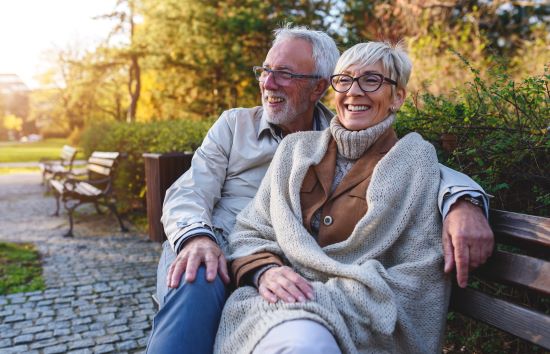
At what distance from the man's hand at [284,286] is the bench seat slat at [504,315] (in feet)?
2.23

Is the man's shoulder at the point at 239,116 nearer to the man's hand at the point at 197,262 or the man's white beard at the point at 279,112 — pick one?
the man's white beard at the point at 279,112

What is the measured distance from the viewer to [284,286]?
190 centimetres

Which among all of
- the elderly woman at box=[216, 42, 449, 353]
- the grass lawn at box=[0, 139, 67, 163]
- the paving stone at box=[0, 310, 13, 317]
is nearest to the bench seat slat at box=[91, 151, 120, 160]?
the paving stone at box=[0, 310, 13, 317]

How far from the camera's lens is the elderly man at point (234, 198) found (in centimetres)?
189

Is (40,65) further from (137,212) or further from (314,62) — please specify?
(314,62)

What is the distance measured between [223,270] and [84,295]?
3.19m

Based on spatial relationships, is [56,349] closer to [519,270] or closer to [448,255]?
[448,255]

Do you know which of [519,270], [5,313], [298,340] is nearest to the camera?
[298,340]

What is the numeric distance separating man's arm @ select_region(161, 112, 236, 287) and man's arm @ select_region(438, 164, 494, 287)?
A: 980mm

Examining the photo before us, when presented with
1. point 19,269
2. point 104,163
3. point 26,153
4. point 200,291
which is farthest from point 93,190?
point 26,153

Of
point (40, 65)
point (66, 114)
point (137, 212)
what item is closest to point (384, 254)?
point (137, 212)

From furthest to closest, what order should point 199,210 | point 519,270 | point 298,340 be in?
point 199,210 → point 519,270 → point 298,340

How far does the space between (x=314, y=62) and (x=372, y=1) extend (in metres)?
14.4

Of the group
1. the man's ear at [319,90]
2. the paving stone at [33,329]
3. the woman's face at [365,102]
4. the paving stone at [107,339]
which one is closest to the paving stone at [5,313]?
the paving stone at [33,329]
